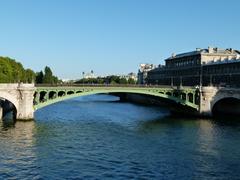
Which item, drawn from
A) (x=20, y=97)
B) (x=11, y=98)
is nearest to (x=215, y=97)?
(x=20, y=97)

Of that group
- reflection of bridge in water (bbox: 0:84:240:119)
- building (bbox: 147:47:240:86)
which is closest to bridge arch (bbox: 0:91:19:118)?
reflection of bridge in water (bbox: 0:84:240:119)

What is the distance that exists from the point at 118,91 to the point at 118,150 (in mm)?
28592

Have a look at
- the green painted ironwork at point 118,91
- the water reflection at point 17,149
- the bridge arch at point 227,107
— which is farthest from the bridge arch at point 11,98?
the bridge arch at point 227,107

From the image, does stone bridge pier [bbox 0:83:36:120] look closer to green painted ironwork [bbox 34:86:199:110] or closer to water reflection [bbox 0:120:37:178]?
green painted ironwork [bbox 34:86:199:110]

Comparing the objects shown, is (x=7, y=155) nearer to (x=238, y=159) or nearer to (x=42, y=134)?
(x=42, y=134)

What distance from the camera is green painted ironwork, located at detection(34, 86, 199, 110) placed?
64.8m

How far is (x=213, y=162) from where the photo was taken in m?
38.2

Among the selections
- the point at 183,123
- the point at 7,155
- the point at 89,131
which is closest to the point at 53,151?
the point at 7,155

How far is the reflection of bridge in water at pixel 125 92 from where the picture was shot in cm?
6204

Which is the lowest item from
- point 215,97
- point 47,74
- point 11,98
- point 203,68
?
point 215,97

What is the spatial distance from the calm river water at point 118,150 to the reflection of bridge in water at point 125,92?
3227mm

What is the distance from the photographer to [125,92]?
239 feet

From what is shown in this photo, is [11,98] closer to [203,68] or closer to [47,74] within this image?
[203,68]

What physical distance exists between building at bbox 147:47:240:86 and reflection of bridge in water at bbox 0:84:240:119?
14895 mm
